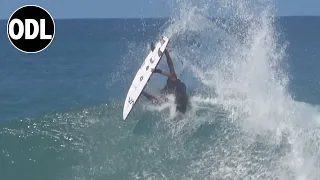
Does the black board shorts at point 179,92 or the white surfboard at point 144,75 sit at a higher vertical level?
the white surfboard at point 144,75

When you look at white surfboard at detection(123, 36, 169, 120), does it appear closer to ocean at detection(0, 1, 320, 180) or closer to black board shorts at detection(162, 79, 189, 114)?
ocean at detection(0, 1, 320, 180)

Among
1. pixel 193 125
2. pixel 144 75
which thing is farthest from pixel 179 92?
pixel 144 75

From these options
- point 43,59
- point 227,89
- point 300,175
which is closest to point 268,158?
point 300,175

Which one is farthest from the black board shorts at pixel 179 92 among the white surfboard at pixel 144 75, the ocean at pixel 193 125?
the white surfboard at pixel 144 75

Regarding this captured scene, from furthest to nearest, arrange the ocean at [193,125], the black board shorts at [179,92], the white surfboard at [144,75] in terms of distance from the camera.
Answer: the white surfboard at [144,75] < the black board shorts at [179,92] < the ocean at [193,125]

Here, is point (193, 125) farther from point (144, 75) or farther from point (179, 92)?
point (144, 75)

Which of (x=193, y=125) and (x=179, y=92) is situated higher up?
(x=179, y=92)

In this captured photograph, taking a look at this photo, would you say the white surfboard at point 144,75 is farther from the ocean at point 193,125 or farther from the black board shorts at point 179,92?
the black board shorts at point 179,92

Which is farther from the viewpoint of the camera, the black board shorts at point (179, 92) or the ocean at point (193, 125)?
the black board shorts at point (179, 92)

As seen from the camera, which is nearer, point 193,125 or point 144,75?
point 193,125

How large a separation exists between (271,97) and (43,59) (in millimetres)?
28474

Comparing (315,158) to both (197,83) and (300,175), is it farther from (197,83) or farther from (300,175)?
(197,83)

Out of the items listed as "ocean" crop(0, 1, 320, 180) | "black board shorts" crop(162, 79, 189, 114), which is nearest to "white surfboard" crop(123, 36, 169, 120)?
"ocean" crop(0, 1, 320, 180)

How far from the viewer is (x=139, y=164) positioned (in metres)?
13.9
